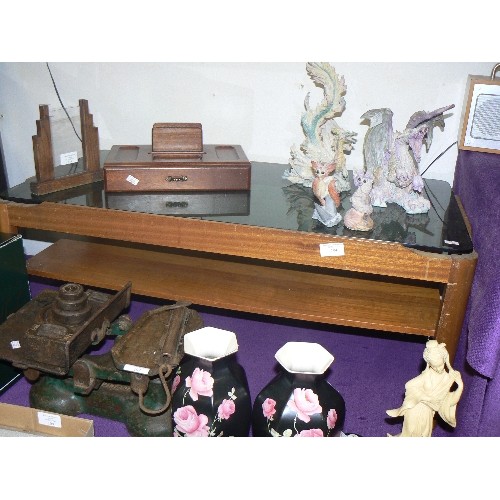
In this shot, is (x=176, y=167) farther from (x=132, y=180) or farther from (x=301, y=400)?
(x=301, y=400)

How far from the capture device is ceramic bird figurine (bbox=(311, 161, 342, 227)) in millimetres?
1392

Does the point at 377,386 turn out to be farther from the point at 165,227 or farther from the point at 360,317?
the point at 165,227

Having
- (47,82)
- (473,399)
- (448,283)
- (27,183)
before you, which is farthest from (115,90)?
(473,399)

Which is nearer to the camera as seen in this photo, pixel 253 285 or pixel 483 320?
pixel 483 320

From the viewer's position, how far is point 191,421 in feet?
3.88

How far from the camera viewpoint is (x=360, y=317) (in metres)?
1.47

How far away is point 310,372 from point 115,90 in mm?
1268

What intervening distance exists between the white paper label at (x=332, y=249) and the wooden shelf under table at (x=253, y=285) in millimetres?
198

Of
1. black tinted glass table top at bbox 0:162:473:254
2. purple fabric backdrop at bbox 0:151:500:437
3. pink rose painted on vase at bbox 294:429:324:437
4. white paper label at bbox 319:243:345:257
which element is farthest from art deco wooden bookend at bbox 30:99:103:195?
pink rose painted on vase at bbox 294:429:324:437

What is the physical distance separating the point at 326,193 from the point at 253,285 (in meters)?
0.38

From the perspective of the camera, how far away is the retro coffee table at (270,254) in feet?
4.41

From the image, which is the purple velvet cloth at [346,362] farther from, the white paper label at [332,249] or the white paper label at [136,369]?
the white paper label at [332,249]

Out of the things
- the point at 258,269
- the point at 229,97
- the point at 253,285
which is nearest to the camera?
the point at 253,285

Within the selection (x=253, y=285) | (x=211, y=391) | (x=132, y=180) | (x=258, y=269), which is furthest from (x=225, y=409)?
(x=132, y=180)
